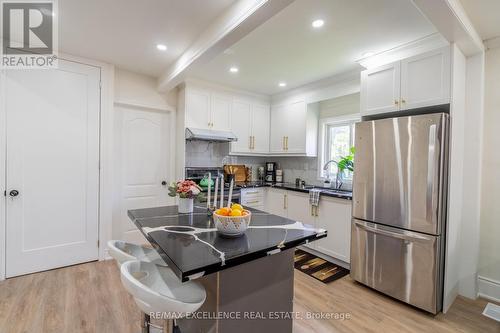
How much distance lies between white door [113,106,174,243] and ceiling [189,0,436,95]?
1009mm

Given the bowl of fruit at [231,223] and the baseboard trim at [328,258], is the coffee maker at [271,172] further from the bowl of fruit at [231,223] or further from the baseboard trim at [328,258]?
the bowl of fruit at [231,223]

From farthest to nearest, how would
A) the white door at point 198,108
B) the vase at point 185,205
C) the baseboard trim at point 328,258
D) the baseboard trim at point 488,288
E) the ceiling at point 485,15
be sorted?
1. the white door at point 198,108
2. the baseboard trim at point 328,258
3. the baseboard trim at point 488,288
4. the vase at point 185,205
5. the ceiling at point 485,15

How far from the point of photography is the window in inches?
143

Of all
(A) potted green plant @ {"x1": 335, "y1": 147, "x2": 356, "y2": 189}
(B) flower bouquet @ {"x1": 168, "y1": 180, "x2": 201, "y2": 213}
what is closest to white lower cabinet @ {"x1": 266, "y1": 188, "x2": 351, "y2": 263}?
(A) potted green plant @ {"x1": 335, "y1": 147, "x2": 356, "y2": 189}

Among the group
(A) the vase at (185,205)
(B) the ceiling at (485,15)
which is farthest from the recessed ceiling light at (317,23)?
(A) the vase at (185,205)

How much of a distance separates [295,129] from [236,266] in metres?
3.02

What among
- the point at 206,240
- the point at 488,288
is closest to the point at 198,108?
the point at 206,240

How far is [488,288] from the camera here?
236 centimetres

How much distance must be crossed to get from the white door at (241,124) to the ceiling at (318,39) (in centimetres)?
62

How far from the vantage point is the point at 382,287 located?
2.37 meters

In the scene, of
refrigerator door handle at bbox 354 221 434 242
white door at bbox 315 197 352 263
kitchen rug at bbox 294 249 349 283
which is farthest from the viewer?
white door at bbox 315 197 352 263

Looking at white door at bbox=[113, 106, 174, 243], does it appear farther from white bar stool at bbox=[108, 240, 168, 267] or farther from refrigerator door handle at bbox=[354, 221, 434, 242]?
refrigerator door handle at bbox=[354, 221, 434, 242]

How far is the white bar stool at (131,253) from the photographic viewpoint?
4.93 feet

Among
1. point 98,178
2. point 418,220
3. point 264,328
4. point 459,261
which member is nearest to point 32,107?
point 98,178
